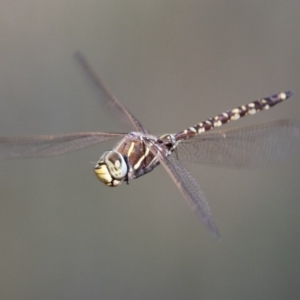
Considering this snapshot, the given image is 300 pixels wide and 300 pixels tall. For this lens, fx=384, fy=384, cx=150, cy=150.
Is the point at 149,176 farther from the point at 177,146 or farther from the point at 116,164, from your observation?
the point at 116,164

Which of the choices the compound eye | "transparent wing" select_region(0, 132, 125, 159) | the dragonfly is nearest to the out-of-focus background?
the dragonfly

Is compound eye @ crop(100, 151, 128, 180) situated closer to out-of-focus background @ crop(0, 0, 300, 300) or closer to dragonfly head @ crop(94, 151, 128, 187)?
dragonfly head @ crop(94, 151, 128, 187)

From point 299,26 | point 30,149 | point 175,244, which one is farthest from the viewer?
point 175,244

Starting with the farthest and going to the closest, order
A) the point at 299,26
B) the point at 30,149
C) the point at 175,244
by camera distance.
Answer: the point at 175,244 < the point at 299,26 < the point at 30,149

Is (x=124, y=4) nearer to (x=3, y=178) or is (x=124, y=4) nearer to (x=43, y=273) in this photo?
(x=3, y=178)

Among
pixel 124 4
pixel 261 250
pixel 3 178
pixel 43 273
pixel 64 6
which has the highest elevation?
pixel 64 6

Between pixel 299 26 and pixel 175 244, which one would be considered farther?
pixel 175 244

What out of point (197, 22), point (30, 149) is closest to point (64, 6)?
point (197, 22)

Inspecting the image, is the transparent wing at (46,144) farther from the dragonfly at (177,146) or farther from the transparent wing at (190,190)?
the transparent wing at (190,190)

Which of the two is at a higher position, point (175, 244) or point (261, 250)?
point (175, 244)
